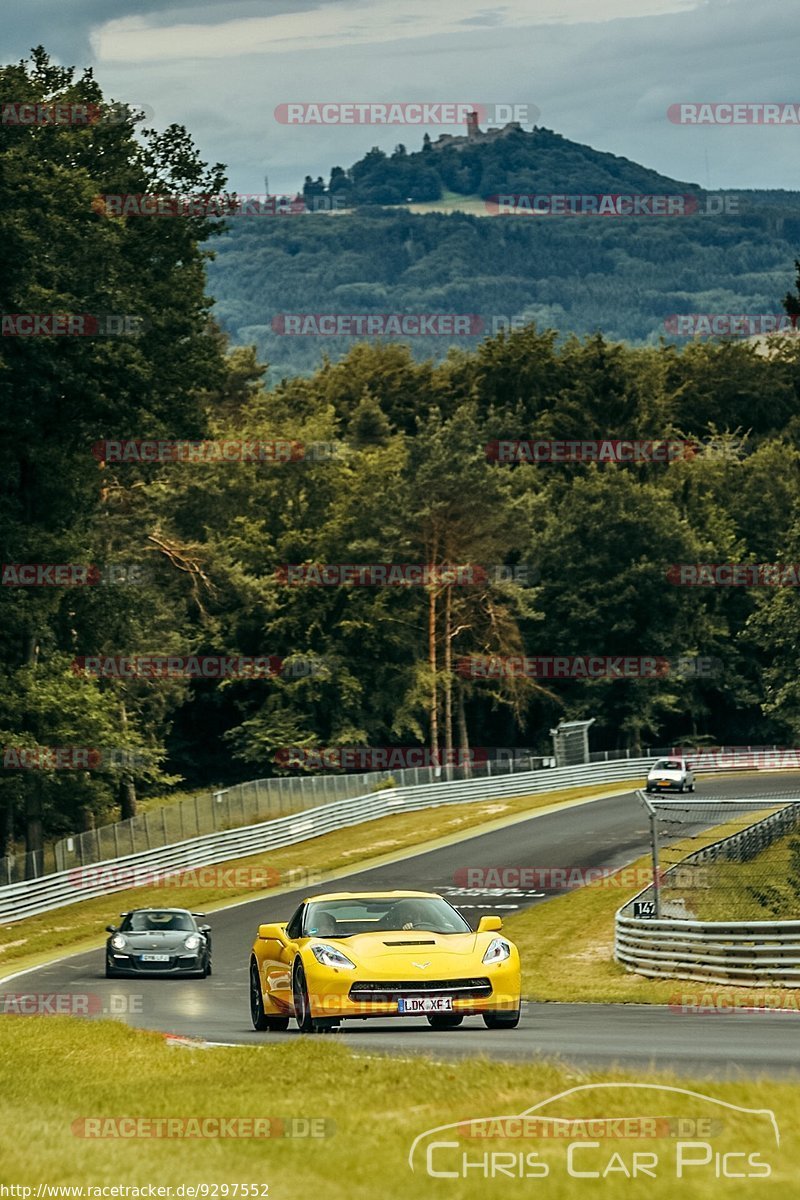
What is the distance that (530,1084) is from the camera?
970cm

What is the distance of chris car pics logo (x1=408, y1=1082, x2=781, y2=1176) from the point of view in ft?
22.6

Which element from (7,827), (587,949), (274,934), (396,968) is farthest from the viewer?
(7,827)

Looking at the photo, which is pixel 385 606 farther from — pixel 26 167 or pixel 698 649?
pixel 26 167

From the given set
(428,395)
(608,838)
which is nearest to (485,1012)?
(608,838)

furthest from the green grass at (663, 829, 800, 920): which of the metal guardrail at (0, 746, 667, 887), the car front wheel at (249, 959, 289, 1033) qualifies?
the metal guardrail at (0, 746, 667, 887)

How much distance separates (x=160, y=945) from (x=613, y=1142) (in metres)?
24.2

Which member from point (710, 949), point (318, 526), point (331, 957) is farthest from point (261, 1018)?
point (318, 526)

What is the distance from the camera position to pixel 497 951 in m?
16.2

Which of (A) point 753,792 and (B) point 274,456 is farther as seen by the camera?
(B) point 274,456

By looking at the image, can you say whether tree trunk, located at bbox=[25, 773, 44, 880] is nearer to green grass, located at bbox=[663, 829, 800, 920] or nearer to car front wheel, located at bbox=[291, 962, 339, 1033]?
green grass, located at bbox=[663, 829, 800, 920]

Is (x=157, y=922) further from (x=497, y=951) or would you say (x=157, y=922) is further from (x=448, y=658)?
(x=448, y=658)

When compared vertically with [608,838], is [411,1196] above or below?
above

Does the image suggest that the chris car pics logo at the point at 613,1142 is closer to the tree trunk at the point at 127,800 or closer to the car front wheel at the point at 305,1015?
the car front wheel at the point at 305,1015

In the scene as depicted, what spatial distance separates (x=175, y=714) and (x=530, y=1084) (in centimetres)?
8369
